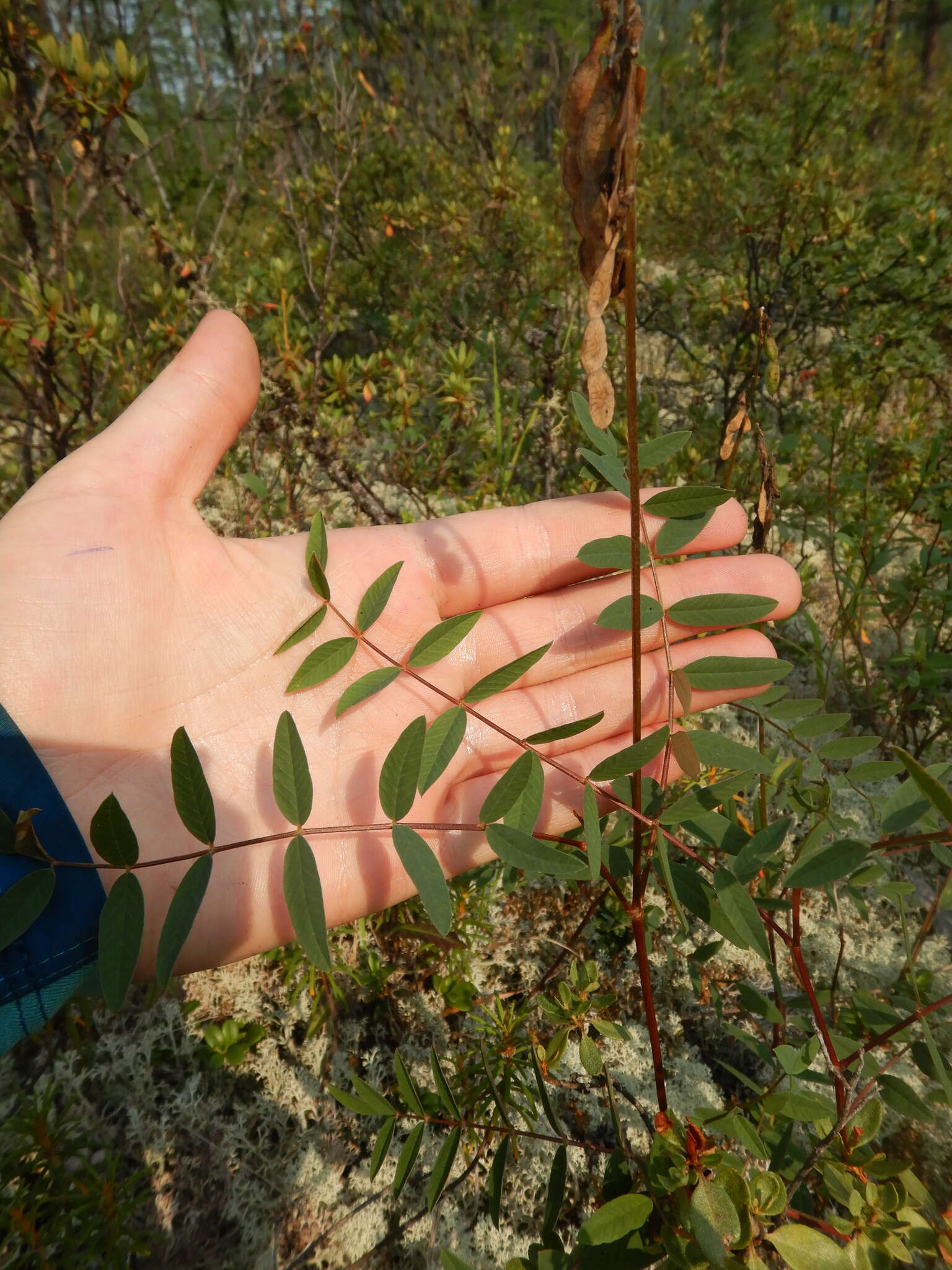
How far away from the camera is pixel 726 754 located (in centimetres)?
107

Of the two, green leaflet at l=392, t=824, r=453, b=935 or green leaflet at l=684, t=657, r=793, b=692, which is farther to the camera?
green leaflet at l=684, t=657, r=793, b=692

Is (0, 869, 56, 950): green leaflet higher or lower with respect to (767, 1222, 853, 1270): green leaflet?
higher

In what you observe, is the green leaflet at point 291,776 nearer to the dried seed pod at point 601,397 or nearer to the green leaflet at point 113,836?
the green leaflet at point 113,836

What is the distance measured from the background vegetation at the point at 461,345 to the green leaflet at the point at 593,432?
0.79 feet

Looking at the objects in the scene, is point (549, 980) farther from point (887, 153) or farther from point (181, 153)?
point (181, 153)

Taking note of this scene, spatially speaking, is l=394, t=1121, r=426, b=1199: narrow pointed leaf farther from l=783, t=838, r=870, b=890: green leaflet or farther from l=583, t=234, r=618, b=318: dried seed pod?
l=583, t=234, r=618, b=318: dried seed pod

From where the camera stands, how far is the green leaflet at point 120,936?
2.82ft

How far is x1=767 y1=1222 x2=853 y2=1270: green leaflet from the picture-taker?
73cm

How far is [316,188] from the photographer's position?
11.3 feet

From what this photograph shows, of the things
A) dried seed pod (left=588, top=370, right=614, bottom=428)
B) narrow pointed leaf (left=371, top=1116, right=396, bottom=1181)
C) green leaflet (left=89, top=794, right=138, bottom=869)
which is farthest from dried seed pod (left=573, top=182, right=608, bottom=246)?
narrow pointed leaf (left=371, top=1116, right=396, bottom=1181)

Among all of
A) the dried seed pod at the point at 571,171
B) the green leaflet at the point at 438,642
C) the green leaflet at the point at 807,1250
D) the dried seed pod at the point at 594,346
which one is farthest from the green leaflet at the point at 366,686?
the green leaflet at the point at 807,1250

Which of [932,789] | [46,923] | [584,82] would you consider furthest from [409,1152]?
[584,82]

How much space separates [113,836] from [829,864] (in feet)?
2.89

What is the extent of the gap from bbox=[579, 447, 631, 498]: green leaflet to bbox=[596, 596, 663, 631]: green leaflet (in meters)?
0.19
